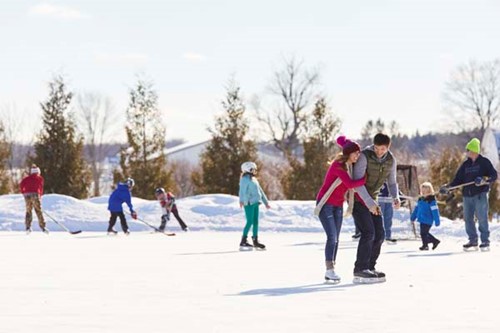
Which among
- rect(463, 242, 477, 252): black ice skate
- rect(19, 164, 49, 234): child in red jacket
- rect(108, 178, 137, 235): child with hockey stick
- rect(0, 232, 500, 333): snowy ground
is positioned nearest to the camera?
rect(0, 232, 500, 333): snowy ground

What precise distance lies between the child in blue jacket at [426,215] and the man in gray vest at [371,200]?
592 cm

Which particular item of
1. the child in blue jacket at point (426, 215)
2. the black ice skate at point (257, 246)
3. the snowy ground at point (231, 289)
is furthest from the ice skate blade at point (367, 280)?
the black ice skate at point (257, 246)

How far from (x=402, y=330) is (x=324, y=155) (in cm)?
3196

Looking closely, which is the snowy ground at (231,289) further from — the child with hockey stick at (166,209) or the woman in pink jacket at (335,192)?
the child with hockey stick at (166,209)

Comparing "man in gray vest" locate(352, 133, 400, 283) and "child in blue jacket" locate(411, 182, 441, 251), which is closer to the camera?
"man in gray vest" locate(352, 133, 400, 283)

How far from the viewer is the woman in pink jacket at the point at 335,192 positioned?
1073 cm

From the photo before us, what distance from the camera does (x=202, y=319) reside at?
774 centimetres

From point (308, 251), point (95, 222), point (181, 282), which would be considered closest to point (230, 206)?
point (95, 222)

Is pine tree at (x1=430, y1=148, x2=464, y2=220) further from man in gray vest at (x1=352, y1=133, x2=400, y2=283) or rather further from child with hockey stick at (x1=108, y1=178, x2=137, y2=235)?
man in gray vest at (x1=352, y1=133, x2=400, y2=283)

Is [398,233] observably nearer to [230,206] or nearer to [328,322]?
[230,206]

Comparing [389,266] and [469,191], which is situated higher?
[469,191]

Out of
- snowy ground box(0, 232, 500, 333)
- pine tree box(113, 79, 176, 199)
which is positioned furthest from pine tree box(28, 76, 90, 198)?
snowy ground box(0, 232, 500, 333)

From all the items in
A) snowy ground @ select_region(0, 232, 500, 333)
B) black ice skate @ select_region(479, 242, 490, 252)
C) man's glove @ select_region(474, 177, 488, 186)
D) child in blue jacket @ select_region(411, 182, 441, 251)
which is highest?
man's glove @ select_region(474, 177, 488, 186)

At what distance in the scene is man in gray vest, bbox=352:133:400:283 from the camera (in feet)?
35.5
